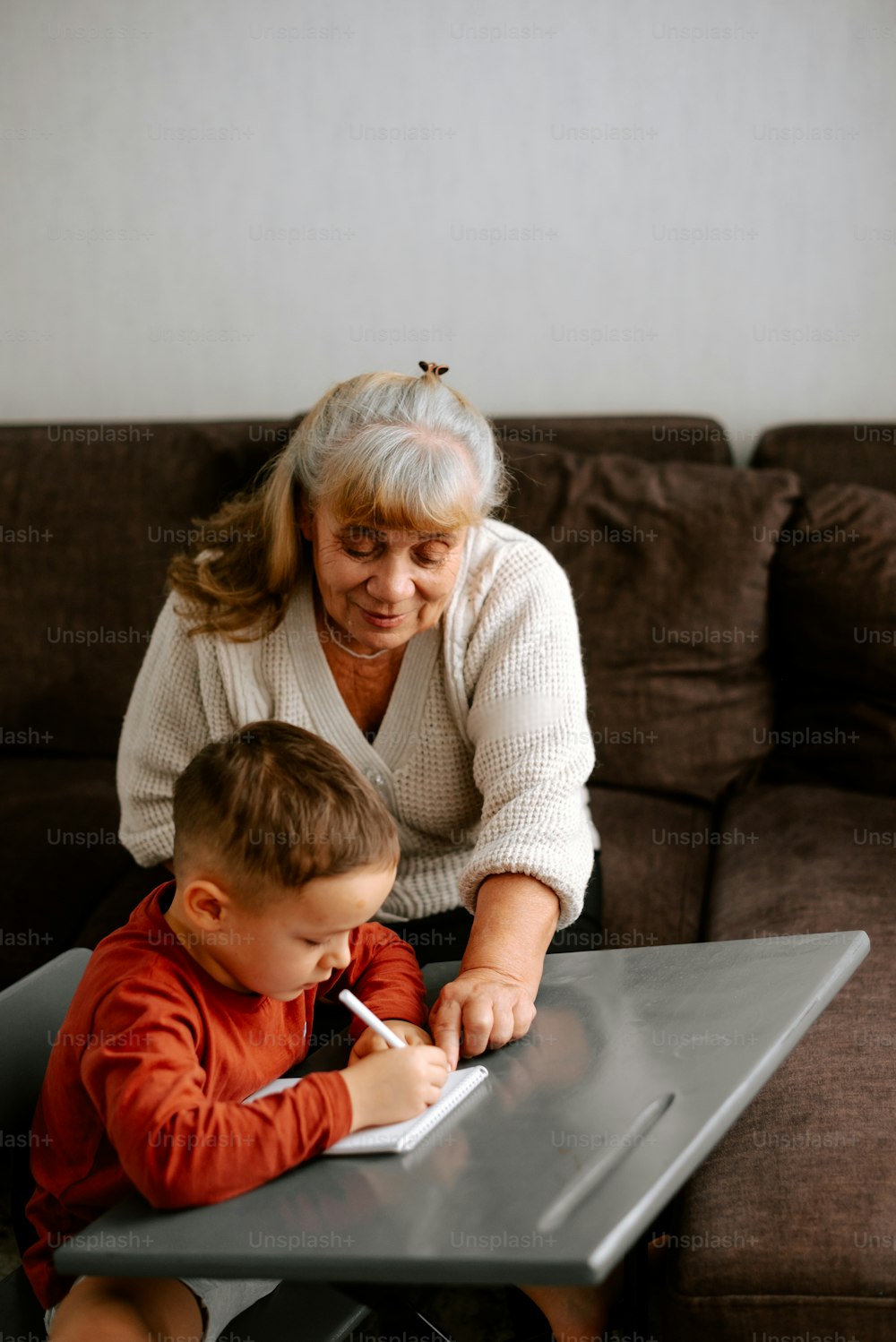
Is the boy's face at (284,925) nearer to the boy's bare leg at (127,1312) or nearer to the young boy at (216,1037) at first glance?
the young boy at (216,1037)

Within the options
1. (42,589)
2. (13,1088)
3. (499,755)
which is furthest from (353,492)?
(42,589)

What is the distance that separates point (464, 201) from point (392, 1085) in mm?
1849

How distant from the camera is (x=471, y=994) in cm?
115

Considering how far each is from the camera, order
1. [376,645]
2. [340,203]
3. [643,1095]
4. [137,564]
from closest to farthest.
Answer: [643,1095], [376,645], [137,564], [340,203]

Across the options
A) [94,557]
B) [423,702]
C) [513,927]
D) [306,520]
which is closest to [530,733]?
[423,702]

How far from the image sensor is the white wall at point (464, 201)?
2.23 metres

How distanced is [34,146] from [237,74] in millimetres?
466

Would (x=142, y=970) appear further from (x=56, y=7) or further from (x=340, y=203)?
(x=56, y=7)

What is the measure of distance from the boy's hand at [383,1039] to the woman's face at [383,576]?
524mm

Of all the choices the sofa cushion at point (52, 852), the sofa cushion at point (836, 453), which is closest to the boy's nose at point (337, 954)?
the sofa cushion at point (52, 852)

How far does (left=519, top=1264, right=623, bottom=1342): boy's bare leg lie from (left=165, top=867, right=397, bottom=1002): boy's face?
18.5 inches

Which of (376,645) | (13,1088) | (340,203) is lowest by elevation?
(13,1088)

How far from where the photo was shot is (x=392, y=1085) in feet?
3.26

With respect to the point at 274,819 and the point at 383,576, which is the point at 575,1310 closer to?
the point at 274,819
